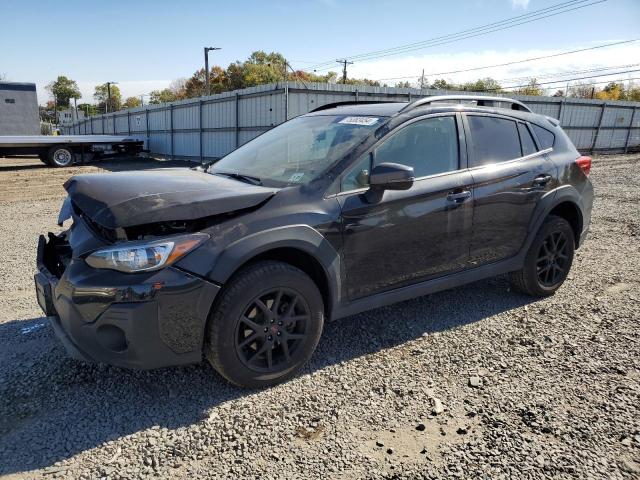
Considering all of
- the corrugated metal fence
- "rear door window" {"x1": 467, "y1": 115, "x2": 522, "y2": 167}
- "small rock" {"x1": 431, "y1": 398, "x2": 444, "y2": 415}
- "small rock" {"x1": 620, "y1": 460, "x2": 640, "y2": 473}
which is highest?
the corrugated metal fence

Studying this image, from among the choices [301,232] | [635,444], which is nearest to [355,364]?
[301,232]

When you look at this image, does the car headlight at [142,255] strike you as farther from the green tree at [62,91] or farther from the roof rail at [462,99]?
the green tree at [62,91]

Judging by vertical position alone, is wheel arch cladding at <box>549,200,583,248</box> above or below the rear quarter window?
below

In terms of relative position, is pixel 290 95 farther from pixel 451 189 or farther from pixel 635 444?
pixel 635 444

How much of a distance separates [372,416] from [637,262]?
4.88m

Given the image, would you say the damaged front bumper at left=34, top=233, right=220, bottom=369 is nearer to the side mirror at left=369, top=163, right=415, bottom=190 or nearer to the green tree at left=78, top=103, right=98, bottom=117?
the side mirror at left=369, top=163, right=415, bottom=190

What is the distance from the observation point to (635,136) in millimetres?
28359

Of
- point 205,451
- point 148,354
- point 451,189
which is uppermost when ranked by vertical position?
point 451,189

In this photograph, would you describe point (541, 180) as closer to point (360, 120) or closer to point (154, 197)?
point (360, 120)

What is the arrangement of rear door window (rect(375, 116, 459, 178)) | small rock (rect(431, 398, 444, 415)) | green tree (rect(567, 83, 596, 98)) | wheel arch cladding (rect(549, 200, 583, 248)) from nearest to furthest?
small rock (rect(431, 398, 444, 415)) < rear door window (rect(375, 116, 459, 178)) < wheel arch cladding (rect(549, 200, 583, 248)) < green tree (rect(567, 83, 596, 98))

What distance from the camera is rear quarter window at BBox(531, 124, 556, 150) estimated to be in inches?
177

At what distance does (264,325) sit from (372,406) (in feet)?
2.65

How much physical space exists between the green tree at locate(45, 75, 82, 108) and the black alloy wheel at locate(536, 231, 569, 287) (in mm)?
116415

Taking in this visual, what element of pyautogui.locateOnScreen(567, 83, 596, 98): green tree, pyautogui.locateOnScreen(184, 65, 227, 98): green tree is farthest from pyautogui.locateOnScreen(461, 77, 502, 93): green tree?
pyautogui.locateOnScreen(184, 65, 227, 98): green tree
